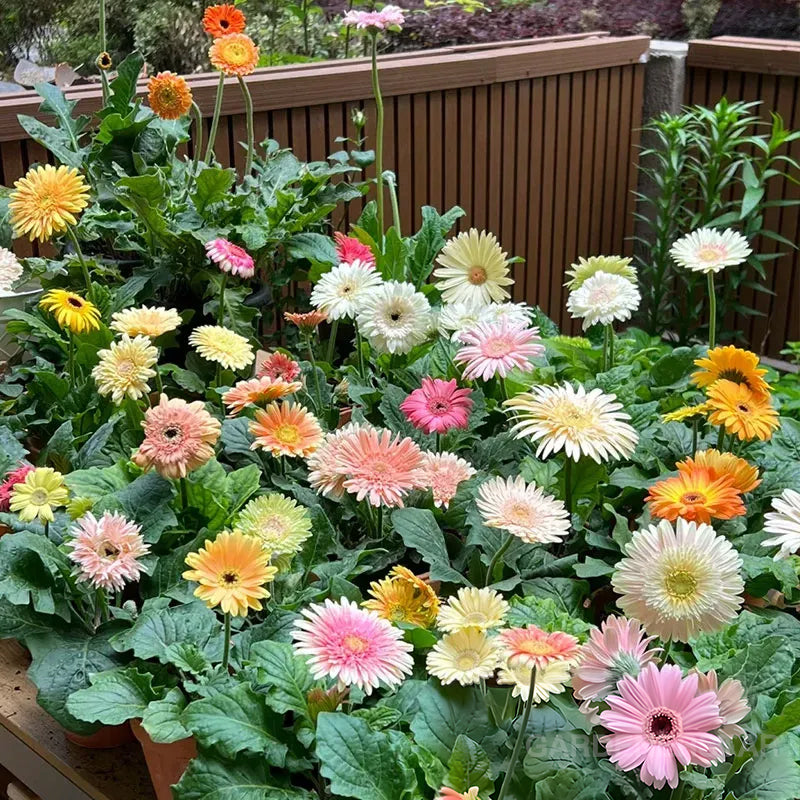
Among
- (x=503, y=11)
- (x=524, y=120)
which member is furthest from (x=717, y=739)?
(x=503, y=11)

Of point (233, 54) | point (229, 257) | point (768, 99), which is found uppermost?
point (233, 54)

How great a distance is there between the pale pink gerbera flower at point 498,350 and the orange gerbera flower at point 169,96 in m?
0.70

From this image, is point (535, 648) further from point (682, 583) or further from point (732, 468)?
point (732, 468)

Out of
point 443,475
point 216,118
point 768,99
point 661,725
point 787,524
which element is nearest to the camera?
point 661,725

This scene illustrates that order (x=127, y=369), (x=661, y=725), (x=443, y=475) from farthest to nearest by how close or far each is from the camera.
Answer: (x=127, y=369)
(x=443, y=475)
(x=661, y=725)

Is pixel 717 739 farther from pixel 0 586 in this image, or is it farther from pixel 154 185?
pixel 154 185

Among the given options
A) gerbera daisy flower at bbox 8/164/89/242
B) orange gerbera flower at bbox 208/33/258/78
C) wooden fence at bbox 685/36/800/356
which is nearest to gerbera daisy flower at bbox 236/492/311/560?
gerbera daisy flower at bbox 8/164/89/242

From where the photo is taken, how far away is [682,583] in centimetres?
73

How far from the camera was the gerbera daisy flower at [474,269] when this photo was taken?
1.31 metres

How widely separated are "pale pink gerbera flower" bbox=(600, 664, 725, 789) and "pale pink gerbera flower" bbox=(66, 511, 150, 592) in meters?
0.46

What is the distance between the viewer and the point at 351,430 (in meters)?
1.05

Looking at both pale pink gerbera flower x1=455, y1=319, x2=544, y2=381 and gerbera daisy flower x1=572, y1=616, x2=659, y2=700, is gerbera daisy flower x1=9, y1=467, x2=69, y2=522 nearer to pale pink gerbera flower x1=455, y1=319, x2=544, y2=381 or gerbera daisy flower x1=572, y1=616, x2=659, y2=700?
pale pink gerbera flower x1=455, y1=319, x2=544, y2=381

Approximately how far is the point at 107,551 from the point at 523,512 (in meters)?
0.37

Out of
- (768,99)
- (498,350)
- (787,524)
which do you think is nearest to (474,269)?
(498,350)
